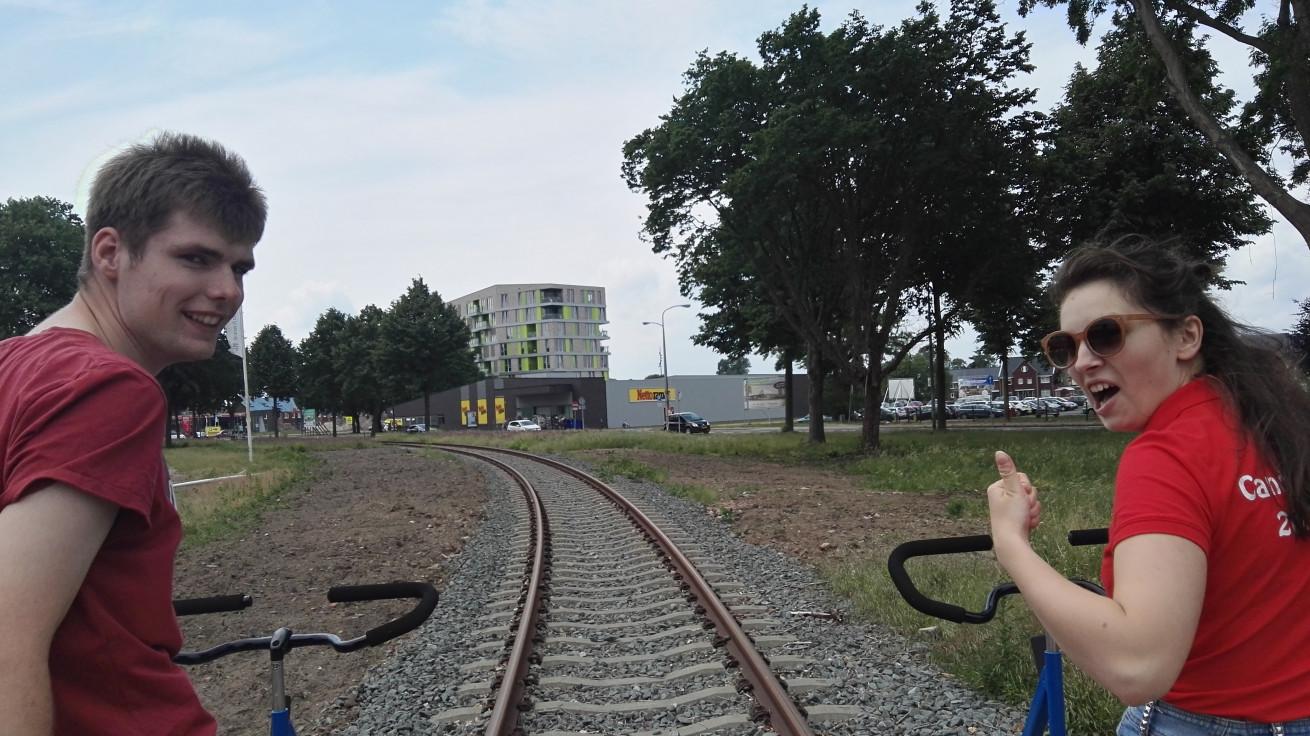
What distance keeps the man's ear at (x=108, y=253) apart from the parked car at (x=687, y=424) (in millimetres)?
51686

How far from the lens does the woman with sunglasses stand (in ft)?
4.39

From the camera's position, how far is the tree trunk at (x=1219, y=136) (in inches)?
510

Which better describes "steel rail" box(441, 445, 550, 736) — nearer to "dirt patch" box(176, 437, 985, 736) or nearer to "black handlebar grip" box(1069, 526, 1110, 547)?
"dirt patch" box(176, 437, 985, 736)

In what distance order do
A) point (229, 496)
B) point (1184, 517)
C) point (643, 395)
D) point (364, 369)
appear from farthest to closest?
1. point (643, 395)
2. point (364, 369)
3. point (229, 496)
4. point (1184, 517)

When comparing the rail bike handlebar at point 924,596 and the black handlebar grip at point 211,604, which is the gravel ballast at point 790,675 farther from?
the black handlebar grip at point 211,604

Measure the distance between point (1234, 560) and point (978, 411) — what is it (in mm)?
66501

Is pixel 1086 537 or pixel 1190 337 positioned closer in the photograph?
pixel 1190 337

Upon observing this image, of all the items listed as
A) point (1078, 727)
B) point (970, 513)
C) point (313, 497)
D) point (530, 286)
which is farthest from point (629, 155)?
point (530, 286)

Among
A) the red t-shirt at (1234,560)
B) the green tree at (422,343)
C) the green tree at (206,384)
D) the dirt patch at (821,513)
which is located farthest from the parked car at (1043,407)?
the red t-shirt at (1234,560)

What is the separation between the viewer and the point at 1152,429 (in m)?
1.57

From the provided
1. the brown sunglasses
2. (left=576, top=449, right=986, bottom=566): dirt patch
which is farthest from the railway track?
the brown sunglasses

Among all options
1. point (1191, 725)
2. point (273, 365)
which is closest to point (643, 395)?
point (273, 365)

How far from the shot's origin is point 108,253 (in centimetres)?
156

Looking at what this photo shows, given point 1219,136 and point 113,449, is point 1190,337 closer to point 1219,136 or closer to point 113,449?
point 113,449
